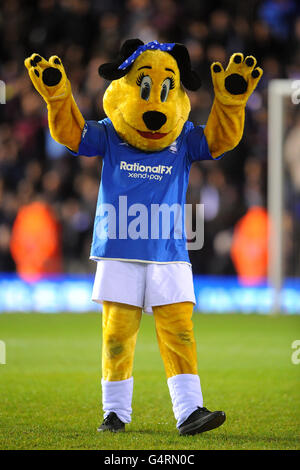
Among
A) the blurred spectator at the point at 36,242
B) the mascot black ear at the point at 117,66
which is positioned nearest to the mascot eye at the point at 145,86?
the mascot black ear at the point at 117,66

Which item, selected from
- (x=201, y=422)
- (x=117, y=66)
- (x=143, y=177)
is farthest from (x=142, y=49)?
(x=201, y=422)

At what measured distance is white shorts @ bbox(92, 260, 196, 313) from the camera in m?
4.00

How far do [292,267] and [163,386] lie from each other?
4914mm

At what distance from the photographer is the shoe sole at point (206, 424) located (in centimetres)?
380

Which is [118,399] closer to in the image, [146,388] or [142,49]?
[146,388]

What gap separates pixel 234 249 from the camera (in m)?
10.9

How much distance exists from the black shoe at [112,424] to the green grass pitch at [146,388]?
5 centimetres

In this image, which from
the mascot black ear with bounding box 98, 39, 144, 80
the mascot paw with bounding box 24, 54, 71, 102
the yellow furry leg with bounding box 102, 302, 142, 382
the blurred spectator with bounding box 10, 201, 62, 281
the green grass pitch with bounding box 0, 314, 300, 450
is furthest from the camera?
the blurred spectator with bounding box 10, 201, 62, 281

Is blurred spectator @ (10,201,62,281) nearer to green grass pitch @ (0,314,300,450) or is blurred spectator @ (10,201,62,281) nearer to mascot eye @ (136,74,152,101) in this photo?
green grass pitch @ (0,314,300,450)

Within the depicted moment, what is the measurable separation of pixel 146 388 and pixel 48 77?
2246 mm

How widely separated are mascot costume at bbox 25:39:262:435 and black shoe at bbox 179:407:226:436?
3 centimetres

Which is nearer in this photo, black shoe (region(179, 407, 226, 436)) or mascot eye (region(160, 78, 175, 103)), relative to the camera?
black shoe (region(179, 407, 226, 436))

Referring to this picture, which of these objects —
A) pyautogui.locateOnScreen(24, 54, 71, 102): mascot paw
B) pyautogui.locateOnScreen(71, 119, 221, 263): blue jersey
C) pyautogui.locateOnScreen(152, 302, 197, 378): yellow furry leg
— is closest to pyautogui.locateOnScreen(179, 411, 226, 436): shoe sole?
pyautogui.locateOnScreen(152, 302, 197, 378): yellow furry leg

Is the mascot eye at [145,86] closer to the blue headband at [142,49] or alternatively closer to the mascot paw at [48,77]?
the blue headband at [142,49]
